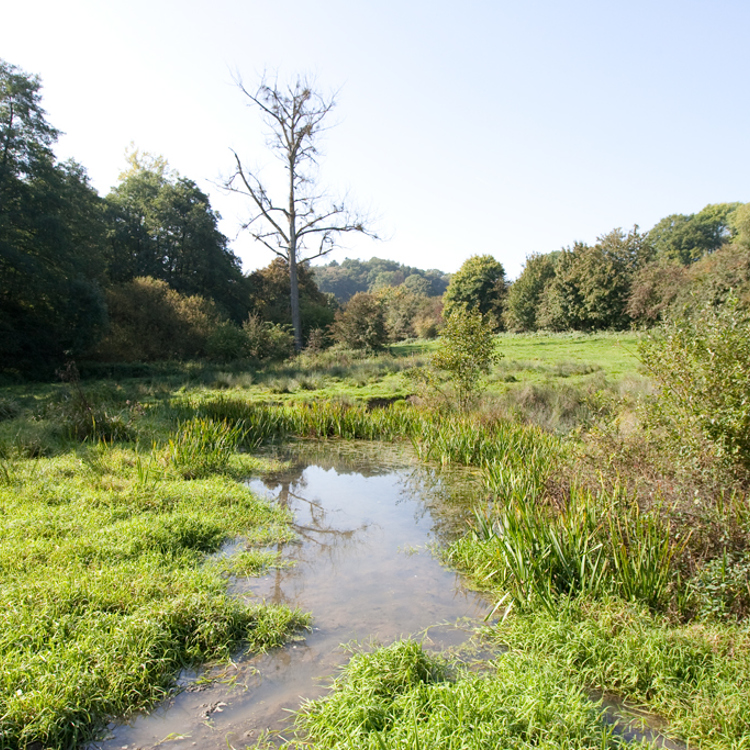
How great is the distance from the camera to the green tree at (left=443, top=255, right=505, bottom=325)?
155 ft

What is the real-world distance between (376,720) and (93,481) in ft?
16.5

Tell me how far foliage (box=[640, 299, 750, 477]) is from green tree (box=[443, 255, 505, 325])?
136 feet

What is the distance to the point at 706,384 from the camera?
485 centimetres

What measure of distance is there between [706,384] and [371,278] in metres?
99.4

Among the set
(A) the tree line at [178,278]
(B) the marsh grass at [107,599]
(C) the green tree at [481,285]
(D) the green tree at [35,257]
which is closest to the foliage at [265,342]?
(A) the tree line at [178,278]

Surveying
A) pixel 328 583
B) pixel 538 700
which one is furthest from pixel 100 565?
pixel 538 700

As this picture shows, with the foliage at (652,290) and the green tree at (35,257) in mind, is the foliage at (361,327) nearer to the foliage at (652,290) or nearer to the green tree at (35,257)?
the green tree at (35,257)

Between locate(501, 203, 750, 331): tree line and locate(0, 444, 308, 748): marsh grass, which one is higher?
locate(501, 203, 750, 331): tree line

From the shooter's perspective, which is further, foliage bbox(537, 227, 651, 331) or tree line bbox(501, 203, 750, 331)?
foliage bbox(537, 227, 651, 331)

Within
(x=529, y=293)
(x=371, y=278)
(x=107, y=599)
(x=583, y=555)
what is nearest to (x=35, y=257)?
(x=107, y=599)

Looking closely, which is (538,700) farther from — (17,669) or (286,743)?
(17,669)

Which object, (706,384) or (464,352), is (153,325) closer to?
(464,352)

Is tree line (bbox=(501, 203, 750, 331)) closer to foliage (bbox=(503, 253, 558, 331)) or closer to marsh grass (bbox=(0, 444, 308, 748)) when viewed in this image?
foliage (bbox=(503, 253, 558, 331))

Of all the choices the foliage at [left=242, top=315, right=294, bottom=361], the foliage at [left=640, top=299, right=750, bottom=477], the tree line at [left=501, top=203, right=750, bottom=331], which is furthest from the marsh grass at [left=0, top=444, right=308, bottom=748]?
the tree line at [left=501, top=203, right=750, bottom=331]
